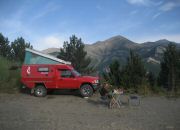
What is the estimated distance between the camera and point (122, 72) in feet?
68.3

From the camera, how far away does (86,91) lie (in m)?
17.9

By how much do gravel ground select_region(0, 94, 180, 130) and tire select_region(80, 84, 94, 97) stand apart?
2017 millimetres

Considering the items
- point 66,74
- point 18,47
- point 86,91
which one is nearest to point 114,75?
point 86,91

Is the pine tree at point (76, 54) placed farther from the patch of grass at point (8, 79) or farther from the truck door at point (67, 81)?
the truck door at point (67, 81)

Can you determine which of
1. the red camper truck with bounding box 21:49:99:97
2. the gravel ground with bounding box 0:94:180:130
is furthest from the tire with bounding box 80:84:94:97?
the gravel ground with bounding box 0:94:180:130

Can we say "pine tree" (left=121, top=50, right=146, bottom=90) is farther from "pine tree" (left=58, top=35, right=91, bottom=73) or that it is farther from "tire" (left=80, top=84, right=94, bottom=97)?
"pine tree" (left=58, top=35, right=91, bottom=73)

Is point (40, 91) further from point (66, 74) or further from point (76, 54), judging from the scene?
point (76, 54)

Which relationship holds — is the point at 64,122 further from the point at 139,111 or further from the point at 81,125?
the point at 139,111

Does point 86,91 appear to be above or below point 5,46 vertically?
below

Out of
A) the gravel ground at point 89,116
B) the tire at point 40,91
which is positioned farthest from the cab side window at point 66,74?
the gravel ground at point 89,116

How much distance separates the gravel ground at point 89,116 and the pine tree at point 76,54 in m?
36.4

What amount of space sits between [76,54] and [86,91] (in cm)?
3631

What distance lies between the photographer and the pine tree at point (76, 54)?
52562 millimetres

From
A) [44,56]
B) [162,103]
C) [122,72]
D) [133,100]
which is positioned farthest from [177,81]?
[44,56]
